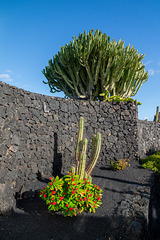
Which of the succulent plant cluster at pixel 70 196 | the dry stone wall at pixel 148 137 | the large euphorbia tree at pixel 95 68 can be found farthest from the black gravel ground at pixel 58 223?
the large euphorbia tree at pixel 95 68

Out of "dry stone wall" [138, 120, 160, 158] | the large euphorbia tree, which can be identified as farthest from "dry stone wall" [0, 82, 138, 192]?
the large euphorbia tree

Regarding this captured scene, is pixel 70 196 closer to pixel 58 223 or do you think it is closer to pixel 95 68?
pixel 58 223

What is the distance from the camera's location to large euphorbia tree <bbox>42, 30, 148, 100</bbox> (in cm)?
1095

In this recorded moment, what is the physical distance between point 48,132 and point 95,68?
269 inches

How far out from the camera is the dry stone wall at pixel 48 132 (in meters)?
4.95

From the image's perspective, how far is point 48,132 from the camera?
6.48 meters

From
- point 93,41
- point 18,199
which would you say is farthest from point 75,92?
point 18,199

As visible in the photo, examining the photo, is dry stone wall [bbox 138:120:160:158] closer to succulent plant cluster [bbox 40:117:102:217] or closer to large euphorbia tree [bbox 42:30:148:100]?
large euphorbia tree [bbox 42:30:148:100]

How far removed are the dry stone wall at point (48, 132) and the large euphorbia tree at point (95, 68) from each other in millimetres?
3361

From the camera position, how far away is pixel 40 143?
616 cm

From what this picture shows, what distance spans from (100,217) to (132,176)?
3323 millimetres

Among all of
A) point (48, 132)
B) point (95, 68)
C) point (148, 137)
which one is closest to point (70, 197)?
point (48, 132)

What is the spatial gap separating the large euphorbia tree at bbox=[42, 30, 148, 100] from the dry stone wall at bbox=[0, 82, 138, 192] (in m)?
3.36

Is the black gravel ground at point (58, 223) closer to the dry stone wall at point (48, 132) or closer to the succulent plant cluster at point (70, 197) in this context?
the succulent plant cluster at point (70, 197)
